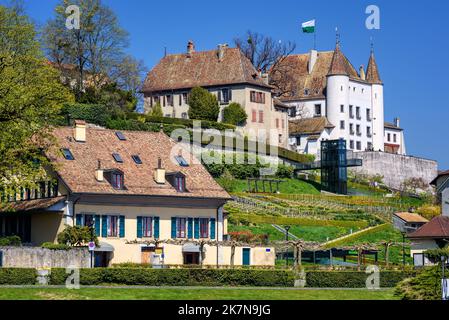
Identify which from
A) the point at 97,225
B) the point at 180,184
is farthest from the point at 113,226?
the point at 180,184

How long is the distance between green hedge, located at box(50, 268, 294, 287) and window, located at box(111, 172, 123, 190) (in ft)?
53.0

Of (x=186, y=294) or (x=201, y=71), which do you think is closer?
(x=186, y=294)

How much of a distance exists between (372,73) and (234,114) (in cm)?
3359

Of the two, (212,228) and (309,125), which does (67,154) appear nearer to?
(212,228)

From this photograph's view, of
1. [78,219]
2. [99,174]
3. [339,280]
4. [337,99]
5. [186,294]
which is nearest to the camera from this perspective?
[186,294]

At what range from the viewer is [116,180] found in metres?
75.6

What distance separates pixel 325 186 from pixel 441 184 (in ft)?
35.3

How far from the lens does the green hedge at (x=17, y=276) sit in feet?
183

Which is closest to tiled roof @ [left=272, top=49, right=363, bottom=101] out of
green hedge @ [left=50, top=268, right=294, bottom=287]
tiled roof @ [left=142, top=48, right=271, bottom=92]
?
tiled roof @ [left=142, top=48, right=271, bottom=92]

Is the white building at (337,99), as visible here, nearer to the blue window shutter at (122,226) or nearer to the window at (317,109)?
the window at (317,109)

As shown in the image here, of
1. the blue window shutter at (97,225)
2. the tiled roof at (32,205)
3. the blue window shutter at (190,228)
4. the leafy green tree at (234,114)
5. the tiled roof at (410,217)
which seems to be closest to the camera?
the tiled roof at (32,205)

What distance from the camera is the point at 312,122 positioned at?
14362 centimetres

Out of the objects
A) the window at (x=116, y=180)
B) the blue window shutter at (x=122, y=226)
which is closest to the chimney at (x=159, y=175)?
the window at (x=116, y=180)
